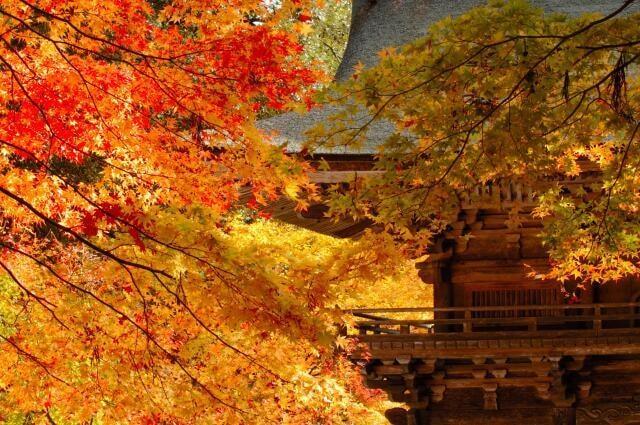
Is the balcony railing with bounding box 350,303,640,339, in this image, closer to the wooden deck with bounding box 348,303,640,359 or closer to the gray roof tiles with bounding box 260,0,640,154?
the wooden deck with bounding box 348,303,640,359

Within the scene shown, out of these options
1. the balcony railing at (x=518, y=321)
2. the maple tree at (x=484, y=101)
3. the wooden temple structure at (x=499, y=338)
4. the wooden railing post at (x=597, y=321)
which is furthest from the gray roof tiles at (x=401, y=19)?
the maple tree at (x=484, y=101)

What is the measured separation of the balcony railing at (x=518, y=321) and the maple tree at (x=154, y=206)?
86 centimetres

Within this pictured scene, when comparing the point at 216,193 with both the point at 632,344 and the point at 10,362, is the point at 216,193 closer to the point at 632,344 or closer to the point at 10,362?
the point at 10,362

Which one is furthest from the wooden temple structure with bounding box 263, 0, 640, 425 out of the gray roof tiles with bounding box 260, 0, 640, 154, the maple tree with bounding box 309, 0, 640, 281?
the maple tree with bounding box 309, 0, 640, 281

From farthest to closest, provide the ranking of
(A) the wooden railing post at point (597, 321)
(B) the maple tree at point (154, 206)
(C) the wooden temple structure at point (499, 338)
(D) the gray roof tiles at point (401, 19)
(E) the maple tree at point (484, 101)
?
(D) the gray roof tiles at point (401, 19)
(C) the wooden temple structure at point (499, 338)
(A) the wooden railing post at point (597, 321)
(B) the maple tree at point (154, 206)
(E) the maple tree at point (484, 101)

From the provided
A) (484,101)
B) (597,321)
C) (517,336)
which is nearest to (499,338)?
(517,336)

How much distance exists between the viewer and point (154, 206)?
670 centimetres

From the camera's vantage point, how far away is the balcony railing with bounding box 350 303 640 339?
29.4 feet

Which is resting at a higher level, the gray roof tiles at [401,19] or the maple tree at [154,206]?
the gray roof tiles at [401,19]

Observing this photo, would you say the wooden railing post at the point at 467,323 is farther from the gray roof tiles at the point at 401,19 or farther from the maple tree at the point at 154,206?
the gray roof tiles at the point at 401,19

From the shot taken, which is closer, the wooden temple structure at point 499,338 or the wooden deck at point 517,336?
the wooden deck at point 517,336

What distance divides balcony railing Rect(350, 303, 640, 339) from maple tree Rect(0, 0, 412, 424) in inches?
33.9

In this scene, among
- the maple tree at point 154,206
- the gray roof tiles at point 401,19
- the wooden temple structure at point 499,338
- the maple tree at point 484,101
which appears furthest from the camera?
the gray roof tiles at point 401,19

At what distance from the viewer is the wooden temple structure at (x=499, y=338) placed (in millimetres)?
9031
